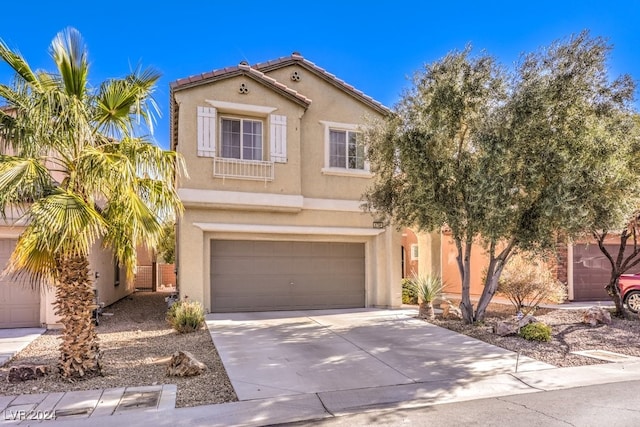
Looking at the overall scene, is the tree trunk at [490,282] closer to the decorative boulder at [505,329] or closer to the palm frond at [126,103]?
the decorative boulder at [505,329]

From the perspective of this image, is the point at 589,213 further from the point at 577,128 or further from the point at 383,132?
the point at 383,132

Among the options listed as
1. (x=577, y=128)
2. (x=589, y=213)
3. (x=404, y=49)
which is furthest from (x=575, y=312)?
(x=404, y=49)

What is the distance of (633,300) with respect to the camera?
1431 centimetres

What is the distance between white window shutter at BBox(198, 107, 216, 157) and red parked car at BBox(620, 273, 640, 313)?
13.8 m

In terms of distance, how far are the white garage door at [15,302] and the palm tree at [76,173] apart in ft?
17.7

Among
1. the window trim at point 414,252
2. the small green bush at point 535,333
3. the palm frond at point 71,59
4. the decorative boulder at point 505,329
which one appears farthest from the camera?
the window trim at point 414,252

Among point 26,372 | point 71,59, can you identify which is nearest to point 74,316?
point 26,372

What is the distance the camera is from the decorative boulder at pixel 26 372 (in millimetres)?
6984

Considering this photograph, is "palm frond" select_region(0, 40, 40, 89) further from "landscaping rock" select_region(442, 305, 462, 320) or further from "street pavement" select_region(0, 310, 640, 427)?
"landscaping rock" select_region(442, 305, 462, 320)

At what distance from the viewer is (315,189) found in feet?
47.4

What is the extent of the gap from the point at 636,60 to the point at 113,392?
1431 cm

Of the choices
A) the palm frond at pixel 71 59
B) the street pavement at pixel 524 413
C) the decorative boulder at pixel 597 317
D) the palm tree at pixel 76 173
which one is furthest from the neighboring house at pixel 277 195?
the street pavement at pixel 524 413

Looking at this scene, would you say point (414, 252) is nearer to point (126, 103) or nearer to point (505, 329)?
point (505, 329)

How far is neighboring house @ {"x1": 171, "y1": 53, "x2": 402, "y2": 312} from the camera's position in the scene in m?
13.0
